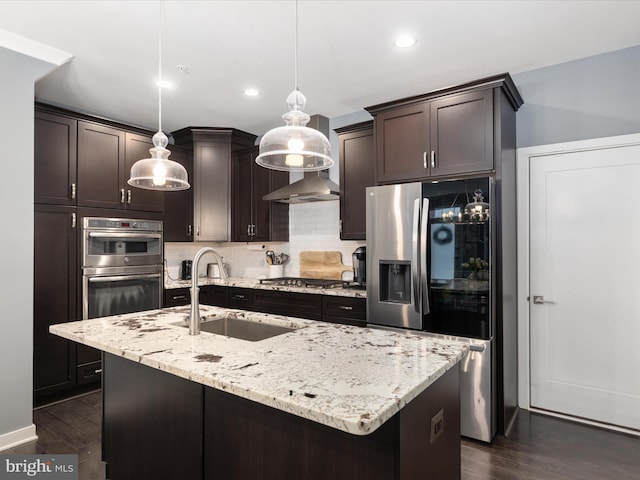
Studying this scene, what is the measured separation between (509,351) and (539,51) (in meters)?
2.19

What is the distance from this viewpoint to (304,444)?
1.35 meters

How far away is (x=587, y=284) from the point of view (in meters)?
3.02

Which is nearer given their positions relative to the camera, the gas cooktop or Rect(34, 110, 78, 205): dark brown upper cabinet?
Rect(34, 110, 78, 205): dark brown upper cabinet

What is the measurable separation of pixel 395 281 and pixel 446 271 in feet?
1.37

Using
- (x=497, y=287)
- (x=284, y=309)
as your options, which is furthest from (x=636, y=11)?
(x=284, y=309)

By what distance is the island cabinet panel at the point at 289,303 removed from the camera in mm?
3677

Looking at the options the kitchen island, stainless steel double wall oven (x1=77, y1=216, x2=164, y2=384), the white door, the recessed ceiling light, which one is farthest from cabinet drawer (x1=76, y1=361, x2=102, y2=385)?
the white door

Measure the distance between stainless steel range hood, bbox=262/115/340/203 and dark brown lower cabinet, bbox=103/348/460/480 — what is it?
2.39m

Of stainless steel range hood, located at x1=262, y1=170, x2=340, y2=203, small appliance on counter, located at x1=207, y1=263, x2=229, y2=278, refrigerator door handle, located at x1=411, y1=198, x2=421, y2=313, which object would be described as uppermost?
stainless steel range hood, located at x1=262, y1=170, x2=340, y2=203

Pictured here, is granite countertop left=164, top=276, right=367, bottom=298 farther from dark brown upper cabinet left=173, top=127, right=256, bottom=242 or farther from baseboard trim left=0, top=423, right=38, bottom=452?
baseboard trim left=0, top=423, right=38, bottom=452

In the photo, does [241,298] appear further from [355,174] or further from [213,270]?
[355,174]

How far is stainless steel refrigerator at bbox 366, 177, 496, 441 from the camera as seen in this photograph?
2.71 metres

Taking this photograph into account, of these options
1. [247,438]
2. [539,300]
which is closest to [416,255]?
[539,300]

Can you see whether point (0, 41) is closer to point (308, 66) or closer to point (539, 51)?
point (308, 66)
